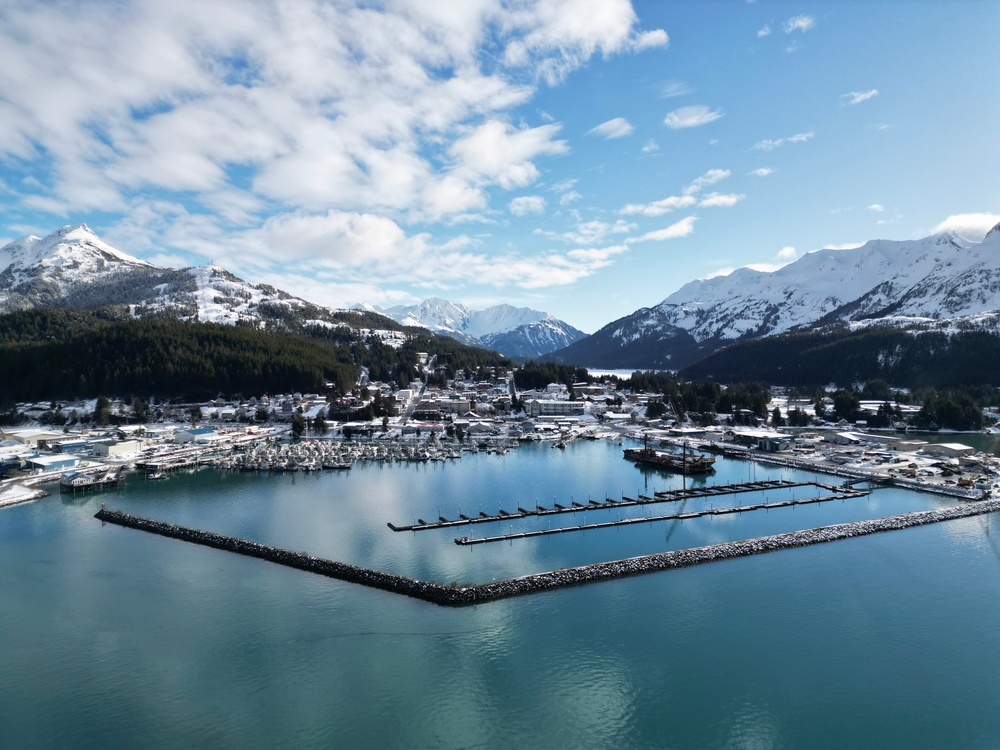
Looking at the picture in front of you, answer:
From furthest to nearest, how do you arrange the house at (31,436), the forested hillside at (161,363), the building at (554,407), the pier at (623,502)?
1. the building at (554,407)
2. the forested hillside at (161,363)
3. the house at (31,436)
4. the pier at (623,502)

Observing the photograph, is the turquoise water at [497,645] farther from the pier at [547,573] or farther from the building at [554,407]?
the building at [554,407]

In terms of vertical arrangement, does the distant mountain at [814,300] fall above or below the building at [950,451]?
above

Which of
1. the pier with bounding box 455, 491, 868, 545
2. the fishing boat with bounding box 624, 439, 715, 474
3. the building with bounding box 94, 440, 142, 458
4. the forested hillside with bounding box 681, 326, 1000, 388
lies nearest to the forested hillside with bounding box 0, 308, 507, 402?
the building with bounding box 94, 440, 142, 458

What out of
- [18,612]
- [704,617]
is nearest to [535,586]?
[704,617]

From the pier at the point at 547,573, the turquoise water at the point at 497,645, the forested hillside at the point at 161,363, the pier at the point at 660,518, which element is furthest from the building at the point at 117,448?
the pier at the point at 660,518

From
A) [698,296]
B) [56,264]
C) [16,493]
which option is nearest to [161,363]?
[16,493]

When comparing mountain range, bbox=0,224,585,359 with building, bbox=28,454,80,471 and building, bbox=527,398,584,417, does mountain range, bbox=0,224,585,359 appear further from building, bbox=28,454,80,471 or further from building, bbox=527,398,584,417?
building, bbox=28,454,80,471
